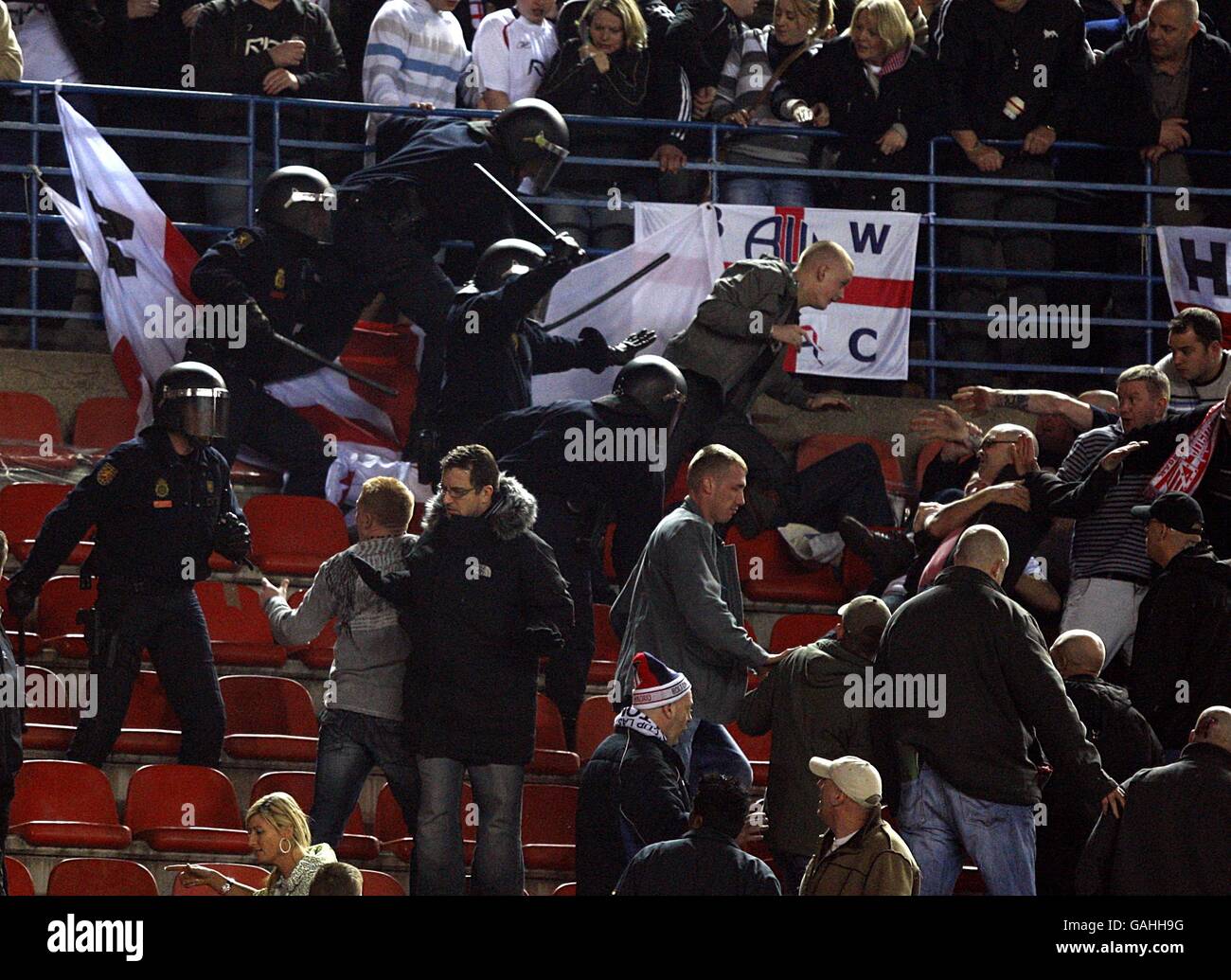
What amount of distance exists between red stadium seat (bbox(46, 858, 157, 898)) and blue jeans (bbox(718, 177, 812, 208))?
5.42 m

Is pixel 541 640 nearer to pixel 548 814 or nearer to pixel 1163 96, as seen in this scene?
pixel 548 814

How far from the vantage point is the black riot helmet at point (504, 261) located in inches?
440

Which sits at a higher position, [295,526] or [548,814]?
[295,526]

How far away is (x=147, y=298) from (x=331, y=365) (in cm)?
92

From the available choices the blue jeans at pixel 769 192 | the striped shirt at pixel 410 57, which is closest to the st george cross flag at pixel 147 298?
the striped shirt at pixel 410 57

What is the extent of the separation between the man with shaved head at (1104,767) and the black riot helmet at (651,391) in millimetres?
2564

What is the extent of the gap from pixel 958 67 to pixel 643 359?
10.0 feet

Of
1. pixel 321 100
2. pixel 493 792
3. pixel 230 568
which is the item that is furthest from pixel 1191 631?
pixel 321 100

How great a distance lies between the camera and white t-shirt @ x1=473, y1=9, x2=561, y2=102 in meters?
12.7

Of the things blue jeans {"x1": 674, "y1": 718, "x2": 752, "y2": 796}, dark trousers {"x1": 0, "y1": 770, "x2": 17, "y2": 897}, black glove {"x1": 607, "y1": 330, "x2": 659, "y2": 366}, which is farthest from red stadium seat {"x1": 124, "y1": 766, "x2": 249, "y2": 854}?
black glove {"x1": 607, "y1": 330, "x2": 659, "y2": 366}

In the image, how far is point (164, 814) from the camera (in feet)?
29.9

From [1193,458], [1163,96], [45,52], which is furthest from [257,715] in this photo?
[1163,96]

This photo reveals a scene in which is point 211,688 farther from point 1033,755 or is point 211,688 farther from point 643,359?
point 1033,755
